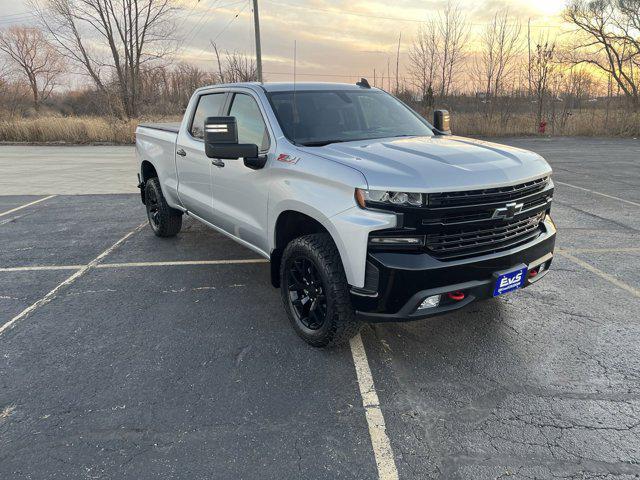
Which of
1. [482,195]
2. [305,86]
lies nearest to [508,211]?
[482,195]

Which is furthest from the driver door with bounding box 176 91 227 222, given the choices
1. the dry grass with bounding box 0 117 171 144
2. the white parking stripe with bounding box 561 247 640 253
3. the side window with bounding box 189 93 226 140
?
the dry grass with bounding box 0 117 171 144

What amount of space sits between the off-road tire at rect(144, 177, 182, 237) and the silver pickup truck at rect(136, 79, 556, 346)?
6.07 feet

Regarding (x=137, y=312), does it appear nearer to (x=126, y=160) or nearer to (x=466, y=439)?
(x=466, y=439)

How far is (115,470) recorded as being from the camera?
2316 mm

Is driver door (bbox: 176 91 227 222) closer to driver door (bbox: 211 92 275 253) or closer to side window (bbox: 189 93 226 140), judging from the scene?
side window (bbox: 189 93 226 140)

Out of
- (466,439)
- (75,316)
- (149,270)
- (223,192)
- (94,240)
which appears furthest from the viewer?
(94,240)

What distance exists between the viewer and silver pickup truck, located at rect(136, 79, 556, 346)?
2.79 meters

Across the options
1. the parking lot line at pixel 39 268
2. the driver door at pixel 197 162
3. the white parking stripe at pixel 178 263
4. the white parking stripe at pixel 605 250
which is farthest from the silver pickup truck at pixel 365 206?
the white parking stripe at pixel 605 250

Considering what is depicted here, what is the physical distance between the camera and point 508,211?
3018 mm

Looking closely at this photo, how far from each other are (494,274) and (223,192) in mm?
2598

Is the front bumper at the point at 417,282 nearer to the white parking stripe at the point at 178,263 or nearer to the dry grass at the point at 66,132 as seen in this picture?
the white parking stripe at the point at 178,263

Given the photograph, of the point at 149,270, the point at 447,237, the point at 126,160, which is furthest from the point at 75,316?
the point at 126,160

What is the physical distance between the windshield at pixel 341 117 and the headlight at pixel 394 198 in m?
1.03

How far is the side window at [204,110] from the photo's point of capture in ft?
15.8
